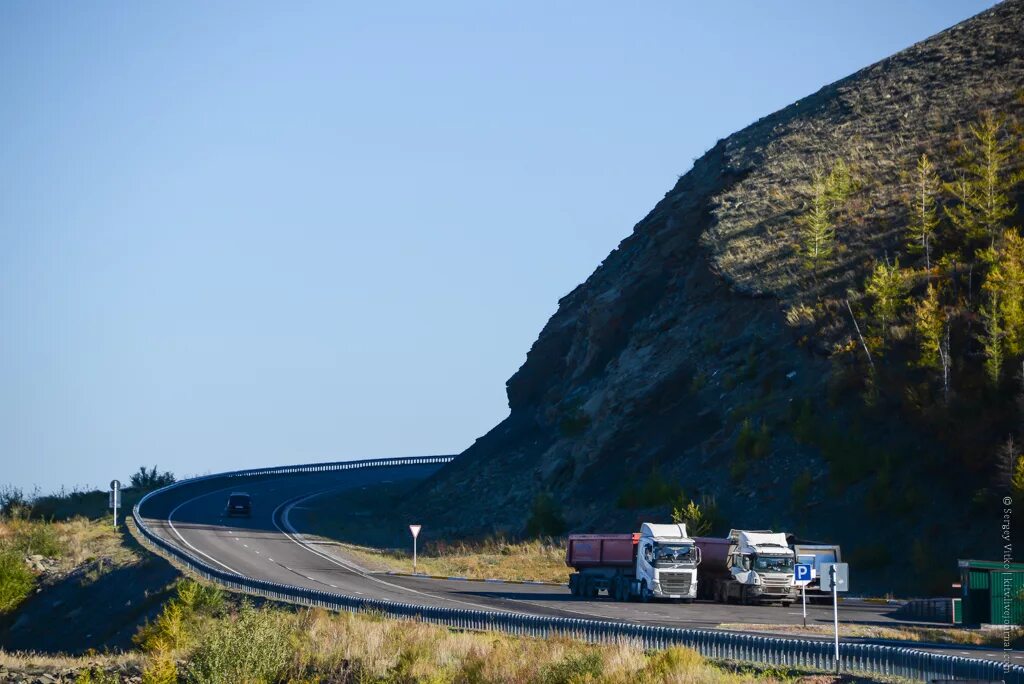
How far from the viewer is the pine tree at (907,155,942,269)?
5969 centimetres

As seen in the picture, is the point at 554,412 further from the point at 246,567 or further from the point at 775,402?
the point at 246,567

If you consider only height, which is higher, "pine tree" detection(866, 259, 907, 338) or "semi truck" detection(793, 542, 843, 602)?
"pine tree" detection(866, 259, 907, 338)

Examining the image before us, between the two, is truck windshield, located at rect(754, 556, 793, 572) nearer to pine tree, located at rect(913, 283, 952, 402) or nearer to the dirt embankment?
pine tree, located at rect(913, 283, 952, 402)

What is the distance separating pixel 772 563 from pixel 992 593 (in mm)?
8293

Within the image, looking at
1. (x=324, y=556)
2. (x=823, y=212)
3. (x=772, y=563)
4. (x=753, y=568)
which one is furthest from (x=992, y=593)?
(x=823, y=212)

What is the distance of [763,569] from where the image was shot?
4203cm

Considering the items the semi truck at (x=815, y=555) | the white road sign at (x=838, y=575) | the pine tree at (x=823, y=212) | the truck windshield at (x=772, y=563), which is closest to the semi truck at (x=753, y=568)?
the truck windshield at (x=772, y=563)

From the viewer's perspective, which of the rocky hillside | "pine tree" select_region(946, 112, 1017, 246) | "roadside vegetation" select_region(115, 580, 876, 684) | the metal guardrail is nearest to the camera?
the metal guardrail

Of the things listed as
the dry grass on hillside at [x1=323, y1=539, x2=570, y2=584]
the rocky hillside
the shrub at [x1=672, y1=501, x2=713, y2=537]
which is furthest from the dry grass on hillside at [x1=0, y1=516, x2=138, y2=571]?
the shrub at [x1=672, y1=501, x2=713, y2=537]

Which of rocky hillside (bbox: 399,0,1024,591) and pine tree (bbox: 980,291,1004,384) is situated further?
rocky hillside (bbox: 399,0,1024,591)

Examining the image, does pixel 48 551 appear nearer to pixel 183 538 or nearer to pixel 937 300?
pixel 183 538

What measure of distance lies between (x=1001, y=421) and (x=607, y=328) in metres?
31.4

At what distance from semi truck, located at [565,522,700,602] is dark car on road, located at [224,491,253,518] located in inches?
1430

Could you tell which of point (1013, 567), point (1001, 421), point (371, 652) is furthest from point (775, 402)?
point (371, 652)
